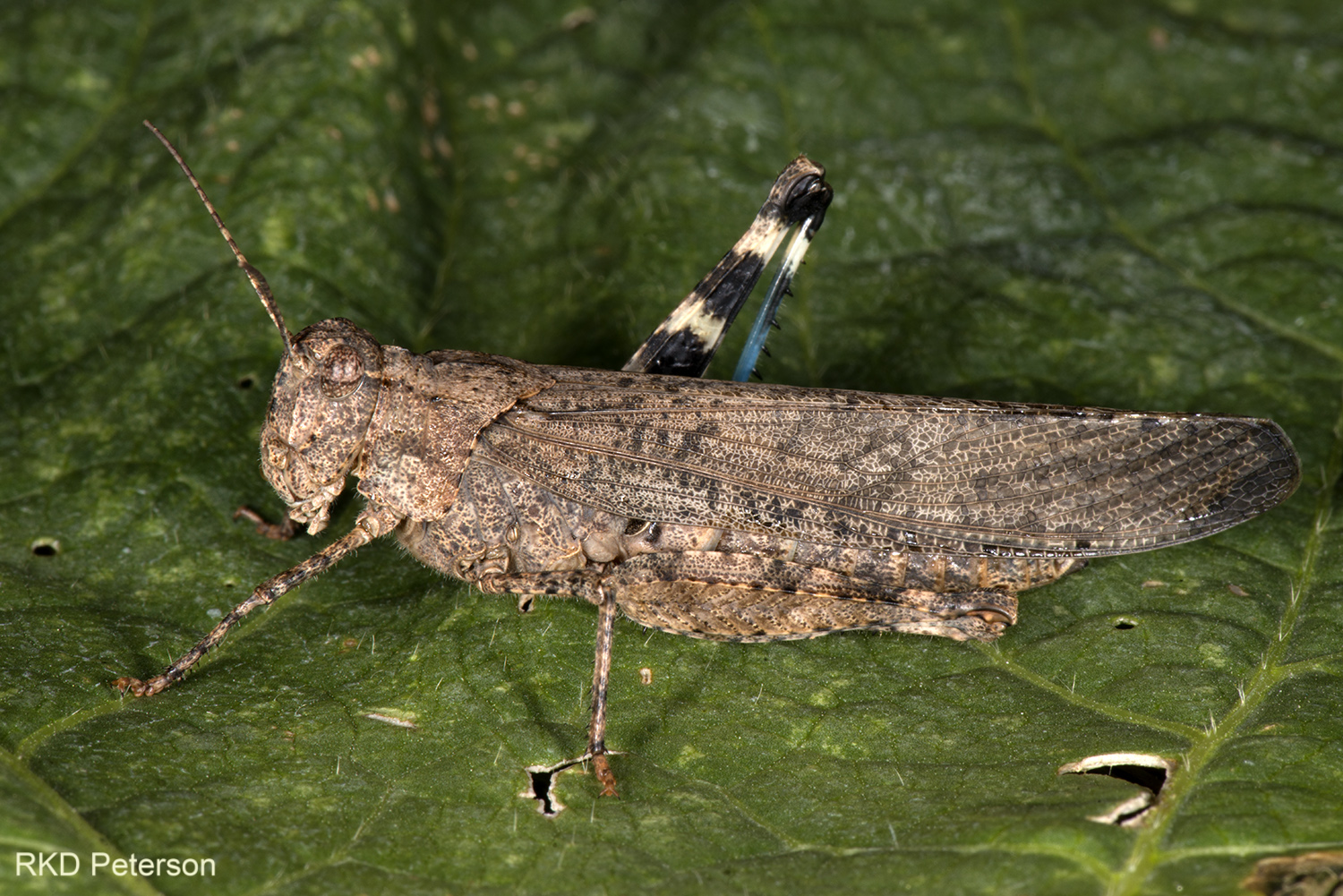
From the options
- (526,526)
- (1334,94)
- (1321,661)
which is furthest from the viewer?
(1334,94)

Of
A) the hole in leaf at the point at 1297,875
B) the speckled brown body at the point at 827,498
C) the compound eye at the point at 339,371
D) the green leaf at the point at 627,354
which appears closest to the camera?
the hole in leaf at the point at 1297,875

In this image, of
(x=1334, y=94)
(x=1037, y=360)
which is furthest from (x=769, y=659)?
(x=1334, y=94)

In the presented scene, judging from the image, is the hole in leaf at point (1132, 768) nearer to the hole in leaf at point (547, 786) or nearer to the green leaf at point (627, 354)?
the green leaf at point (627, 354)

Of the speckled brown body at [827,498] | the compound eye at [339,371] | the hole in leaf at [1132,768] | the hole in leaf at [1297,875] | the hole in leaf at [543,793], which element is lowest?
the hole in leaf at [1297,875]

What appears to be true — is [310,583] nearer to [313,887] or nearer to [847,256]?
[313,887]

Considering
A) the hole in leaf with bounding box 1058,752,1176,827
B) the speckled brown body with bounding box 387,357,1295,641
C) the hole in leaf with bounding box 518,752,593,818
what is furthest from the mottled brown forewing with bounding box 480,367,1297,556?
the hole in leaf with bounding box 518,752,593,818

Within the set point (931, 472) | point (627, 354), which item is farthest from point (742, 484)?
point (627, 354)

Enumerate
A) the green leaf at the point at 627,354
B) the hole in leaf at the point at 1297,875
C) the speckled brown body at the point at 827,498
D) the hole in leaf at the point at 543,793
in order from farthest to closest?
the speckled brown body at the point at 827,498 < the hole in leaf at the point at 543,793 < the green leaf at the point at 627,354 < the hole in leaf at the point at 1297,875

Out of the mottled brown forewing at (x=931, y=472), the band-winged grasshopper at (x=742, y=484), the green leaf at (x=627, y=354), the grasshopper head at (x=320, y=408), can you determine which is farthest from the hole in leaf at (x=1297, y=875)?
the grasshopper head at (x=320, y=408)
